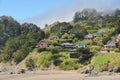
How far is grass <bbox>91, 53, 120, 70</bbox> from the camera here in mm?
53959

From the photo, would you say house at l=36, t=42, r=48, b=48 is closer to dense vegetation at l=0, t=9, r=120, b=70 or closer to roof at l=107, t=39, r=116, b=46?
dense vegetation at l=0, t=9, r=120, b=70

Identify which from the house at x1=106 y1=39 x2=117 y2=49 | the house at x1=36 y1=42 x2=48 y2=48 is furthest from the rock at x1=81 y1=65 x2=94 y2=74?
Result: the house at x1=36 y1=42 x2=48 y2=48

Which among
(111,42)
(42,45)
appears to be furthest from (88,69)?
(42,45)

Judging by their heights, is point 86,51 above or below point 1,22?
below

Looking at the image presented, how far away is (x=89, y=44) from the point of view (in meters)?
68.1

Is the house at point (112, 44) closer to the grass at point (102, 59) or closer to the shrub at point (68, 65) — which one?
the grass at point (102, 59)

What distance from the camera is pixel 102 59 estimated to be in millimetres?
55969

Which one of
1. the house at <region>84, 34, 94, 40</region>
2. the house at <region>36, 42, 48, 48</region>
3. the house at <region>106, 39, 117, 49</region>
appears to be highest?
the house at <region>84, 34, 94, 40</region>

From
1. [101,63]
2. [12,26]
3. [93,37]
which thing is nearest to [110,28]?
[93,37]

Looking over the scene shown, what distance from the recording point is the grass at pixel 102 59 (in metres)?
54.0

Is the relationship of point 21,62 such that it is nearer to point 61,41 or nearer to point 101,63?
point 61,41

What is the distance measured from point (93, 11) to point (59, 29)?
3116 centimetres

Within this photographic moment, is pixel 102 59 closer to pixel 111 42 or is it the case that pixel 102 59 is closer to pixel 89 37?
pixel 111 42

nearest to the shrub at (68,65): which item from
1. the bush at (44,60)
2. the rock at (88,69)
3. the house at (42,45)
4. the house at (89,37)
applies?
the bush at (44,60)
